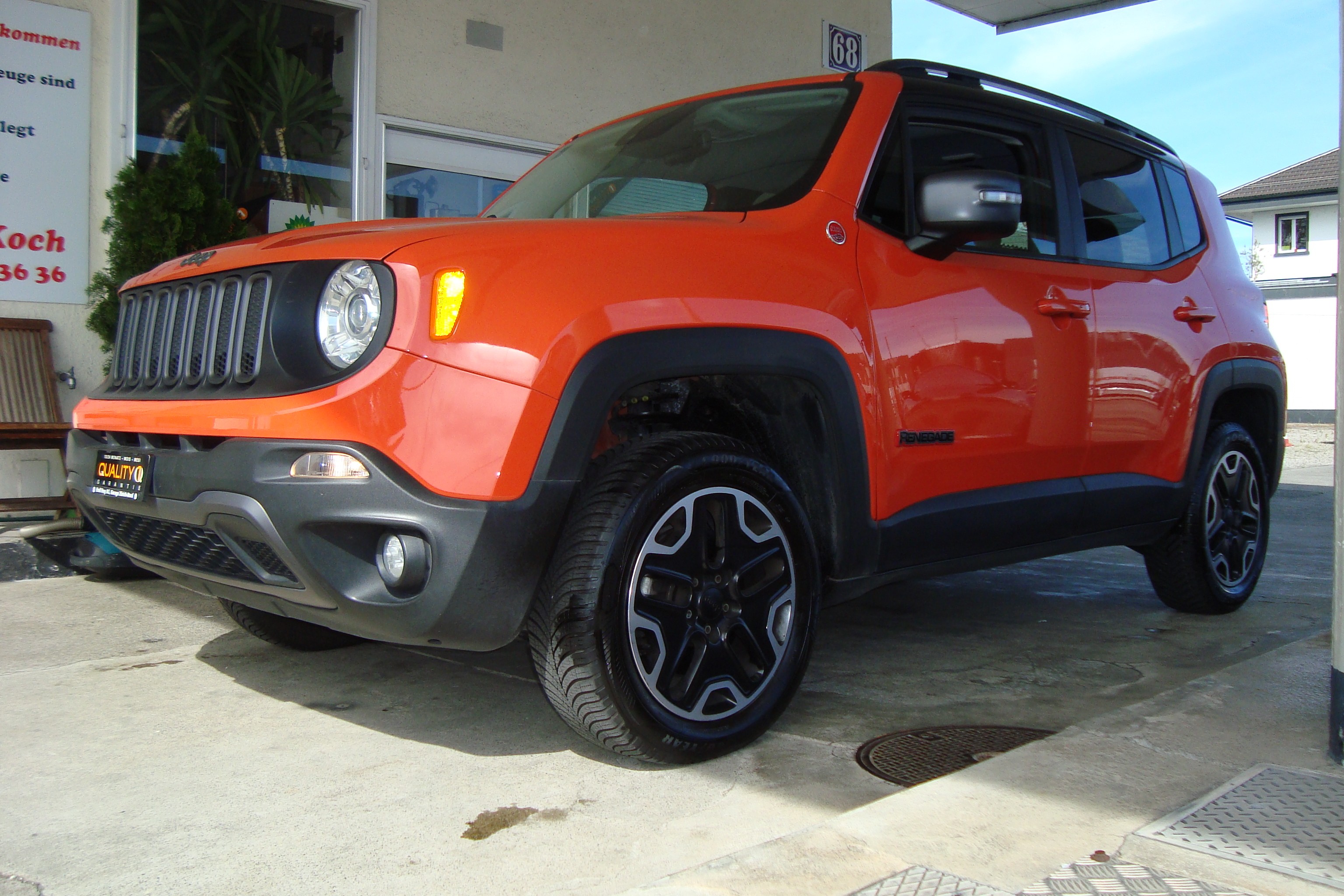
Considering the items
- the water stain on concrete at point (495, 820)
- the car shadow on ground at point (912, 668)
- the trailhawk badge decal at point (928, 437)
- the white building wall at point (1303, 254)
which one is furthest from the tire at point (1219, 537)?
the white building wall at point (1303, 254)

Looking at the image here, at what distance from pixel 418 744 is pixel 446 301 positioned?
1219mm

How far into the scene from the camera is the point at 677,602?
275 cm

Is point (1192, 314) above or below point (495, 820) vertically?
above

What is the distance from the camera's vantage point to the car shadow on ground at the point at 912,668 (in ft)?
10.5

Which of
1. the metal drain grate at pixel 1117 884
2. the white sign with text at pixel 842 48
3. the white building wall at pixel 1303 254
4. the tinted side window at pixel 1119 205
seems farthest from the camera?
the white building wall at pixel 1303 254

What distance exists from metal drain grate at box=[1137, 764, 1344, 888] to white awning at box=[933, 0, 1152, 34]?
1015 cm

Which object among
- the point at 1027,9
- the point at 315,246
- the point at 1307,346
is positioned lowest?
the point at 315,246

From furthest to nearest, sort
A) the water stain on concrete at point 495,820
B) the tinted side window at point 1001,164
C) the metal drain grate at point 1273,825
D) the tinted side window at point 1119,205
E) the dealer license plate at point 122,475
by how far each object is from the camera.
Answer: the tinted side window at point 1119,205
the tinted side window at point 1001,164
the dealer license plate at point 122,475
the water stain on concrete at point 495,820
the metal drain grate at point 1273,825

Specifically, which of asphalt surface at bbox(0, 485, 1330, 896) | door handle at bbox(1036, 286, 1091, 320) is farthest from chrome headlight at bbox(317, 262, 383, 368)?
door handle at bbox(1036, 286, 1091, 320)

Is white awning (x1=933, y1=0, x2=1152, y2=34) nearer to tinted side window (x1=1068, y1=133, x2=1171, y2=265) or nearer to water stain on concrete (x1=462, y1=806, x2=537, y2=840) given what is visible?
tinted side window (x1=1068, y1=133, x2=1171, y2=265)

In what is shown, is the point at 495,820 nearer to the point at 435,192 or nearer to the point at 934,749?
the point at 934,749

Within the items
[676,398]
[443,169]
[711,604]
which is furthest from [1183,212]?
[443,169]

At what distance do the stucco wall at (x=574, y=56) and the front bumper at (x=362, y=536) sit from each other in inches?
219

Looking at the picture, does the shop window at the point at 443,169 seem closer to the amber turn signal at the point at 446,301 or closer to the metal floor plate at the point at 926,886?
the amber turn signal at the point at 446,301
